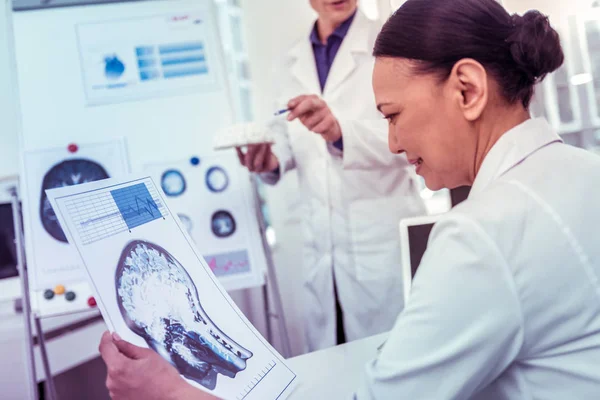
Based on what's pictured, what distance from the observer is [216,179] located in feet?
6.25

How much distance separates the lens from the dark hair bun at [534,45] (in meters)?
0.76

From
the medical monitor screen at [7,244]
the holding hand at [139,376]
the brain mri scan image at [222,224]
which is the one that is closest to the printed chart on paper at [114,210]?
the holding hand at [139,376]

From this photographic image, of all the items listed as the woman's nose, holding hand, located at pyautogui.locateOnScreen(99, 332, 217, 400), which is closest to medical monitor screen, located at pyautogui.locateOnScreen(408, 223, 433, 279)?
the woman's nose

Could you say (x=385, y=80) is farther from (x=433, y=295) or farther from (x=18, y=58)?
(x=18, y=58)

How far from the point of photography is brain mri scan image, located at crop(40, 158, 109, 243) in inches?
67.8

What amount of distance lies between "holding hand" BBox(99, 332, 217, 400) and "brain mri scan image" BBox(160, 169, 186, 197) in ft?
3.69

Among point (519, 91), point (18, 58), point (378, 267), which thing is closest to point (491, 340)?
point (519, 91)

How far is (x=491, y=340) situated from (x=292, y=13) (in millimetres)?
2238

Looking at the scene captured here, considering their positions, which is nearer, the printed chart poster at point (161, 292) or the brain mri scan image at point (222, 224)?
the printed chart poster at point (161, 292)

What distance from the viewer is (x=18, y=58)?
178 cm

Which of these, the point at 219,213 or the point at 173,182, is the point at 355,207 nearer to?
the point at 219,213

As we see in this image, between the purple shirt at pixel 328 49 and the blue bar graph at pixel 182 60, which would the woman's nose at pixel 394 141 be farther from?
the blue bar graph at pixel 182 60

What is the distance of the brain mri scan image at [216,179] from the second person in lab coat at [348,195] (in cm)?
13

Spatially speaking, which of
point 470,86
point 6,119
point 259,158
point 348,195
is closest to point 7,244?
point 6,119
